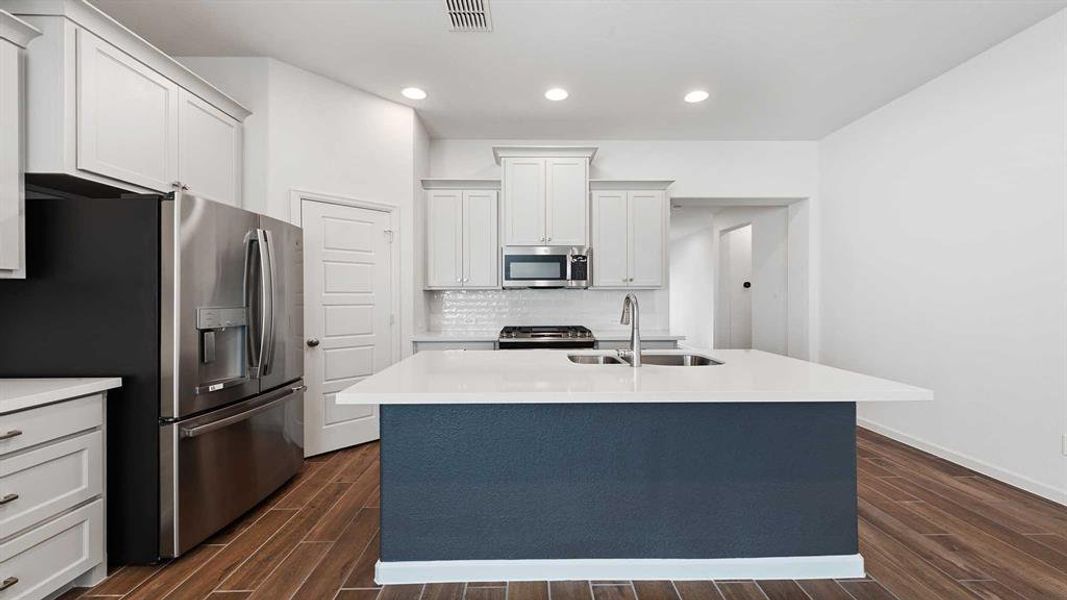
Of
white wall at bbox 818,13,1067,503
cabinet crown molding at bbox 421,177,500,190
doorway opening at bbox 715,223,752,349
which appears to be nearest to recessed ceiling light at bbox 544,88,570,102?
cabinet crown molding at bbox 421,177,500,190

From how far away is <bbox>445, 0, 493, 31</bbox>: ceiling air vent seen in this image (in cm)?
260

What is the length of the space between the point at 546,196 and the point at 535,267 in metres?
0.65

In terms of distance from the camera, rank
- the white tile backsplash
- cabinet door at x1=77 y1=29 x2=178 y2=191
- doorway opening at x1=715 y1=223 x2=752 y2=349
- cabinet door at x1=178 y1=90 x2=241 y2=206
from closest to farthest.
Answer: cabinet door at x1=77 y1=29 x2=178 y2=191 < cabinet door at x1=178 y1=90 x2=241 y2=206 < the white tile backsplash < doorway opening at x1=715 y1=223 x2=752 y2=349

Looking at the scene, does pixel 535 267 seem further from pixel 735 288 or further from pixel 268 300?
pixel 735 288

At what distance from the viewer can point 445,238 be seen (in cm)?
451

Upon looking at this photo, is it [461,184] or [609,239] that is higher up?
[461,184]

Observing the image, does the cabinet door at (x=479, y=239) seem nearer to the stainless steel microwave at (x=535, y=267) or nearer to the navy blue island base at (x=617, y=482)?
the stainless steel microwave at (x=535, y=267)

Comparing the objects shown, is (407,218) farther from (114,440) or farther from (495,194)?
(114,440)

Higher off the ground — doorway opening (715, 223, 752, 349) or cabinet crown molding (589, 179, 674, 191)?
cabinet crown molding (589, 179, 674, 191)

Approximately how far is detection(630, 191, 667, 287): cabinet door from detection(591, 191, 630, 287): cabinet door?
0.08m

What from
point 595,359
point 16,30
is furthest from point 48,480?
point 595,359

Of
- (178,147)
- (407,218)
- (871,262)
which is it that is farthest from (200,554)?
(871,262)

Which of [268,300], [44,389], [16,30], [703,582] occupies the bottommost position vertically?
[703,582]

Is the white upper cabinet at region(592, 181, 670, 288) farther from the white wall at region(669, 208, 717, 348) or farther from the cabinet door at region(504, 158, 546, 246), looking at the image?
the white wall at region(669, 208, 717, 348)
